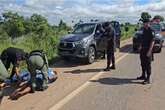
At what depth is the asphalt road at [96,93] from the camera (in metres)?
8.70

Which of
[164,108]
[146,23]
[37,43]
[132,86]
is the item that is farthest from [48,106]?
[37,43]

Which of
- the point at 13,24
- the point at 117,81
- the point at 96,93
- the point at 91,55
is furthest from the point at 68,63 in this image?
the point at 13,24

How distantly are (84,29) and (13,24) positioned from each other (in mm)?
A: 30985

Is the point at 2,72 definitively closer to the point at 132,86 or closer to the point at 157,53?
the point at 132,86

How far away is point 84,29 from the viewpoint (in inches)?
708

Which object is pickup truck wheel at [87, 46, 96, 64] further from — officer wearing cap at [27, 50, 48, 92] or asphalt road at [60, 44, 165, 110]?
officer wearing cap at [27, 50, 48, 92]

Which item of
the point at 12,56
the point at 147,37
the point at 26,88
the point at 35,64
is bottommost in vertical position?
the point at 26,88

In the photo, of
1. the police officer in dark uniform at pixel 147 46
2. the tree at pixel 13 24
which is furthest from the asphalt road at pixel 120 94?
the tree at pixel 13 24

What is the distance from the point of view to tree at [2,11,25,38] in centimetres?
4430

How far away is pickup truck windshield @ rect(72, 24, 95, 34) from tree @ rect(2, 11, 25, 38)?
83.1 feet

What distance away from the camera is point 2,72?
19.2 feet

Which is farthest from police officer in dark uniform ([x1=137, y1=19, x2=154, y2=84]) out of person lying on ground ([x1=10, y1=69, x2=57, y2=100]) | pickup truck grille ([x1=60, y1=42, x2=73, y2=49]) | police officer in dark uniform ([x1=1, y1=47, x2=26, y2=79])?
pickup truck grille ([x1=60, y1=42, x2=73, y2=49])

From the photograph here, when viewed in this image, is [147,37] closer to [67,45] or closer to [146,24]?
[146,24]

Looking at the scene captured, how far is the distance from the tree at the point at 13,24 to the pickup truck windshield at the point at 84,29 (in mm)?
25336
